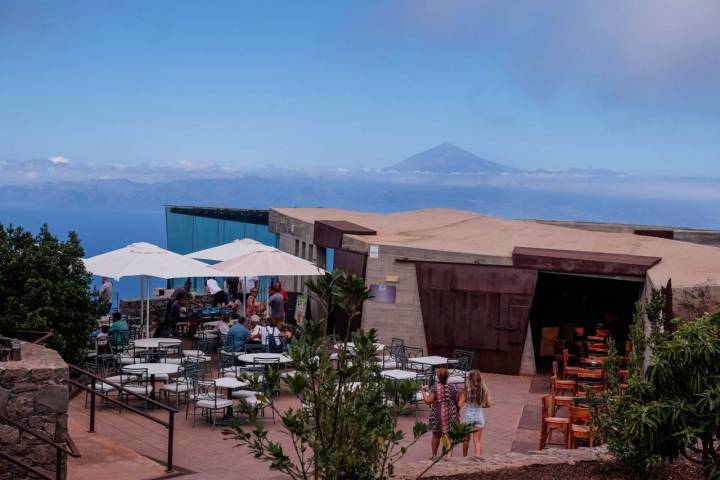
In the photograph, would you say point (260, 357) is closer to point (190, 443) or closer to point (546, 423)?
point (190, 443)

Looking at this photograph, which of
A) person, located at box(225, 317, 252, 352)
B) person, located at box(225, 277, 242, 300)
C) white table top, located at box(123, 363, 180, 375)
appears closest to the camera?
white table top, located at box(123, 363, 180, 375)

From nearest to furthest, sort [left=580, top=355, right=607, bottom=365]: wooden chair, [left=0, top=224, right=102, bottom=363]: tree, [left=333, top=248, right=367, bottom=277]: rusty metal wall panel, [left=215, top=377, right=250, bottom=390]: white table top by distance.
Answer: [left=215, top=377, right=250, bottom=390]: white table top → [left=0, top=224, right=102, bottom=363]: tree → [left=580, top=355, right=607, bottom=365]: wooden chair → [left=333, top=248, right=367, bottom=277]: rusty metal wall panel

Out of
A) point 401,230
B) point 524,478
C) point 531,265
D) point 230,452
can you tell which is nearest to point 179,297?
point 401,230

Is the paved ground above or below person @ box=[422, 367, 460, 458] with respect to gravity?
below

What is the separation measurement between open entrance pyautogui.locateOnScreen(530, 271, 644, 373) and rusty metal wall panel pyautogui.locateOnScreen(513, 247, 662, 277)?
2847mm

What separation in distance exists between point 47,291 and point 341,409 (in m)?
9.74

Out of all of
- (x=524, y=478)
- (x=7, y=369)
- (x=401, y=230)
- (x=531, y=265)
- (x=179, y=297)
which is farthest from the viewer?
(x=401, y=230)

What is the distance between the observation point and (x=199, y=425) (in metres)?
14.1

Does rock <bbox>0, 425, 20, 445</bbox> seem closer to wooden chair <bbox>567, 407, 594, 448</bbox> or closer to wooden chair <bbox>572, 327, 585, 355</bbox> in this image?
wooden chair <bbox>567, 407, 594, 448</bbox>

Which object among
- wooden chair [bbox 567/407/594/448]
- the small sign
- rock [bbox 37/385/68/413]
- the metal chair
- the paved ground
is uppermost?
the small sign

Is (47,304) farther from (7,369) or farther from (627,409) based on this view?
(627,409)

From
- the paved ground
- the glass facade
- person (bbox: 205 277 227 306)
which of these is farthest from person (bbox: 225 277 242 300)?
the paved ground

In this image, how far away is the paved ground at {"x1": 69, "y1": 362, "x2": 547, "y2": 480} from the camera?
38.3 ft

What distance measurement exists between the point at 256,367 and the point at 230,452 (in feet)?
11.9
